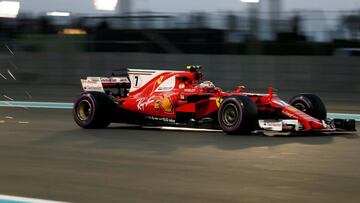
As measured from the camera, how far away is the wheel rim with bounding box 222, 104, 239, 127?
1001cm

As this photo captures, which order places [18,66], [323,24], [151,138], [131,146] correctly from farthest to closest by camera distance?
[18,66] < [323,24] < [151,138] < [131,146]

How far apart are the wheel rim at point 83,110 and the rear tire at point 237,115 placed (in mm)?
2584

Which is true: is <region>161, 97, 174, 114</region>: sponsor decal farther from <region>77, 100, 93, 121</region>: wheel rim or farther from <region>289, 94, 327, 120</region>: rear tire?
<region>289, 94, 327, 120</region>: rear tire

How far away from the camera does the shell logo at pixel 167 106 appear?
1109cm

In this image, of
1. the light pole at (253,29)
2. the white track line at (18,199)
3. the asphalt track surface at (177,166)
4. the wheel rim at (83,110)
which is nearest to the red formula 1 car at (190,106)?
the wheel rim at (83,110)

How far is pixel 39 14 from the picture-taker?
28328 mm

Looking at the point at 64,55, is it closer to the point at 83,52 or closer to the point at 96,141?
the point at 83,52

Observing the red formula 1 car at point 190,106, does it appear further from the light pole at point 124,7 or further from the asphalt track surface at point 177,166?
the light pole at point 124,7

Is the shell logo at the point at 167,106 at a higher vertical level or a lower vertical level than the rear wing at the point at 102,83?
lower

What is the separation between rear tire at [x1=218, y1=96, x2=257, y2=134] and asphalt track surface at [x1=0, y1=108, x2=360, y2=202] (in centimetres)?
16

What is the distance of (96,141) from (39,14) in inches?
766

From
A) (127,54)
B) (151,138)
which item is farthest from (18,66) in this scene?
(151,138)

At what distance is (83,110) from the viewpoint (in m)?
11.8

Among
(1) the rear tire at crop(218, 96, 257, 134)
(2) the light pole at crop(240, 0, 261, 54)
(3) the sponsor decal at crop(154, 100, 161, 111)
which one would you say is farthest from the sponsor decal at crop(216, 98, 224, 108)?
(2) the light pole at crop(240, 0, 261, 54)
